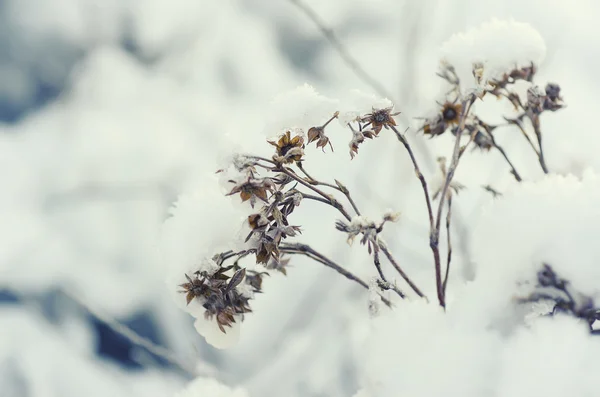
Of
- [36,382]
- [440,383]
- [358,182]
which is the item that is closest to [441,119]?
[440,383]

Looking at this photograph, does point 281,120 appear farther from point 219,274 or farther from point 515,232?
point 515,232

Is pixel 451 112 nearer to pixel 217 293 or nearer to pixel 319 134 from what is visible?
pixel 319 134

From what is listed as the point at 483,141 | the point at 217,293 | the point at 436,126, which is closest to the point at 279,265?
the point at 217,293

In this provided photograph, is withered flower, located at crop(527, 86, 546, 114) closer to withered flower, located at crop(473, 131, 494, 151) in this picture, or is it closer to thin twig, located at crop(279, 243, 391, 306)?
withered flower, located at crop(473, 131, 494, 151)

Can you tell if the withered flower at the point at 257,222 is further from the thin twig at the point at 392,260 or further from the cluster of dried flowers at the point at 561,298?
the cluster of dried flowers at the point at 561,298

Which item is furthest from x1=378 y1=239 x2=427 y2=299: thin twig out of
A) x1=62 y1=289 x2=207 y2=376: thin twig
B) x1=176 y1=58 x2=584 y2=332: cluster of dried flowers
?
x1=62 y1=289 x2=207 y2=376: thin twig
